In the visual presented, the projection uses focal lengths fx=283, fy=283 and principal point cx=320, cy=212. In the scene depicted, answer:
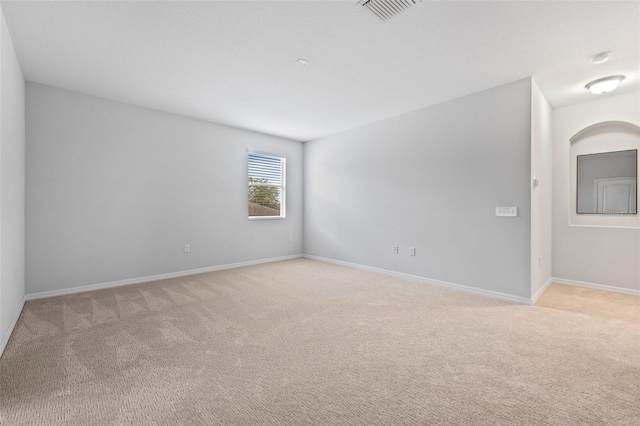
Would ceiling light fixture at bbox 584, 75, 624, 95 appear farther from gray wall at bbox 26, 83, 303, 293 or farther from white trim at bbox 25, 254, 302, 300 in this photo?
white trim at bbox 25, 254, 302, 300

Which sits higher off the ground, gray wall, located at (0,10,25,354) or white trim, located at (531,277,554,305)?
gray wall, located at (0,10,25,354)

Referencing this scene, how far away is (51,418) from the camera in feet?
4.78

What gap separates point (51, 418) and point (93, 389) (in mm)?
238

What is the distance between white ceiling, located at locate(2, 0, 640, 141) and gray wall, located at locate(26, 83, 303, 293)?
45cm

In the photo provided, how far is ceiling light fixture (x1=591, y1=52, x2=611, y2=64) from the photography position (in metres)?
2.73

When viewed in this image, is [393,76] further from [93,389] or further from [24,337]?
[24,337]

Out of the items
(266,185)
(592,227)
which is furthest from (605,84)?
(266,185)

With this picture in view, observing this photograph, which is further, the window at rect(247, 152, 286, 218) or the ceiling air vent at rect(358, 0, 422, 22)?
the window at rect(247, 152, 286, 218)

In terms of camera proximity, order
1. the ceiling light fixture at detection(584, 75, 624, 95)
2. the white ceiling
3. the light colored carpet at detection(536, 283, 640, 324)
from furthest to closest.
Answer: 1. the ceiling light fixture at detection(584, 75, 624, 95)
2. the light colored carpet at detection(536, 283, 640, 324)
3. the white ceiling

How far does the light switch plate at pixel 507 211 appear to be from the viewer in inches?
133

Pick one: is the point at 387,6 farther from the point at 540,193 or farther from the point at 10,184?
the point at 10,184

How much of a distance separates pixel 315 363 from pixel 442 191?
10.0 feet

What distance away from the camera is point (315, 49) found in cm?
268

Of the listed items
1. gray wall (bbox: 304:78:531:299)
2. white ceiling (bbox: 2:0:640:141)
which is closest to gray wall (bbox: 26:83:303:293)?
white ceiling (bbox: 2:0:640:141)
